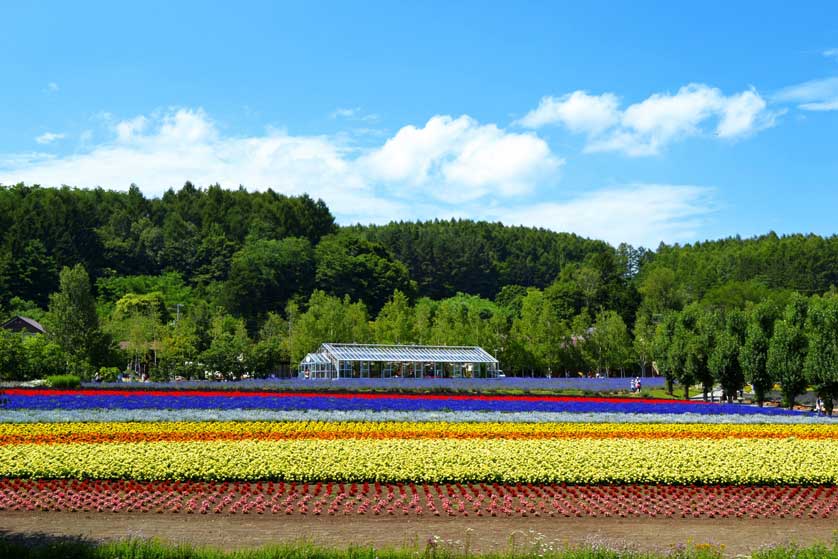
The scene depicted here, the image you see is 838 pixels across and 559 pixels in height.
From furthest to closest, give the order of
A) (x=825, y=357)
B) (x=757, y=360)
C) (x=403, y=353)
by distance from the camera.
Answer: (x=403, y=353), (x=757, y=360), (x=825, y=357)

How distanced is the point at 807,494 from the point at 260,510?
35.1 feet

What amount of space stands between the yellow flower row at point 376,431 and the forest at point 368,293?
11.2 meters

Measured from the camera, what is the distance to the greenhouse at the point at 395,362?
5625 cm

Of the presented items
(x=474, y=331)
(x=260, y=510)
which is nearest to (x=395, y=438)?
(x=260, y=510)

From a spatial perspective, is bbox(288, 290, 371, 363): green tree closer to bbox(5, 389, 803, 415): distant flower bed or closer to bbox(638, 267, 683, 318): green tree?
bbox(5, 389, 803, 415): distant flower bed

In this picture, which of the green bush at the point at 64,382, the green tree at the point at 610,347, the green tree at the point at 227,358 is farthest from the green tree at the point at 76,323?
the green tree at the point at 610,347

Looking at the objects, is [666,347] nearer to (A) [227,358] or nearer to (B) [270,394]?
(B) [270,394]

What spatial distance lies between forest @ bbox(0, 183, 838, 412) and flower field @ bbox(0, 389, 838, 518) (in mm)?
17785

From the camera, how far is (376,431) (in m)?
23.1

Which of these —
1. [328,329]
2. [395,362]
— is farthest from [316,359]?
[328,329]

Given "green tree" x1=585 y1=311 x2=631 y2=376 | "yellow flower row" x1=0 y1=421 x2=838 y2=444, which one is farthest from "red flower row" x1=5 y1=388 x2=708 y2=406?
"green tree" x1=585 y1=311 x2=631 y2=376

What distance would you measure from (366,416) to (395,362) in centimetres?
3083

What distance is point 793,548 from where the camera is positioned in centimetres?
1002

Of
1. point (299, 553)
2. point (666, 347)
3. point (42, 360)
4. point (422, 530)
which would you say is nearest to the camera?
point (299, 553)
